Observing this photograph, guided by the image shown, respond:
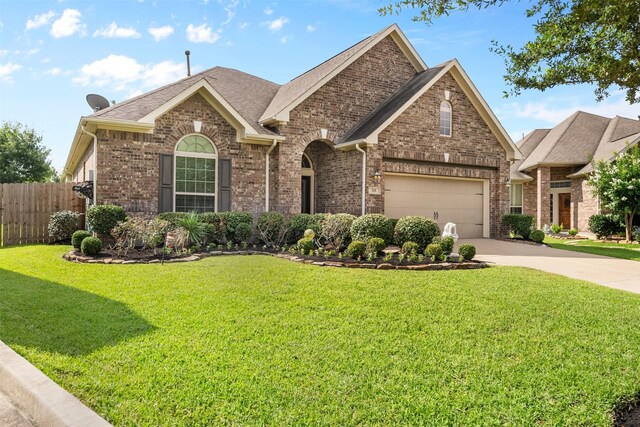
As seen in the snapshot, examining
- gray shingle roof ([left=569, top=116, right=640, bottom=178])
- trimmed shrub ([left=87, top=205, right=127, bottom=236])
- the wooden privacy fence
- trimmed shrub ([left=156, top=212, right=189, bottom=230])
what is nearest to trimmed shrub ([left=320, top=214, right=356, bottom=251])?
trimmed shrub ([left=156, top=212, right=189, bottom=230])

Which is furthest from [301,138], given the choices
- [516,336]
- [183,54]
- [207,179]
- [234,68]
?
[516,336]

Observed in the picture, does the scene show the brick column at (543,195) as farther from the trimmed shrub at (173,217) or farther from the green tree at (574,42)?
the trimmed shrub at (173,217)

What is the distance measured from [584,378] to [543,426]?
105cm

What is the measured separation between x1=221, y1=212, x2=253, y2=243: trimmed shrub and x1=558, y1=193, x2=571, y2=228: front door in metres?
19.5

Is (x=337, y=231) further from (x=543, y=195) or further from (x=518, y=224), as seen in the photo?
(x=543, y=195)

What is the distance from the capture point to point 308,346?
4344 millimetres

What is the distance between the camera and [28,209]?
543 inches

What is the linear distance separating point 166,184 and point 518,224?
12.9m

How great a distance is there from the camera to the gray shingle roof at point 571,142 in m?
23.4

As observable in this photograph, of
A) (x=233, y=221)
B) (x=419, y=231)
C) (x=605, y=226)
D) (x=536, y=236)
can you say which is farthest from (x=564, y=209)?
(x=233, y=221)

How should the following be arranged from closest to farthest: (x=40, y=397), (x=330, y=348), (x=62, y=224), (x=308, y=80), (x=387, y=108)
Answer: (x=40, y=397)
(x=330, y=348)
(x=62, y=224)
(x=387, y=108)
(x=308, y=80)

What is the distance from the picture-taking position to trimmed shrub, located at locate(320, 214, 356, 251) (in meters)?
11.3

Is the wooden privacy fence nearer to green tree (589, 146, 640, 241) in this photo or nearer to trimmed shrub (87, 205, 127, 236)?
trimmed shrub (87, 205, 127, 236)

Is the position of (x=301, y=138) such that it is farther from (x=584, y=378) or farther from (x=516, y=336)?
(x=584, y=378)
